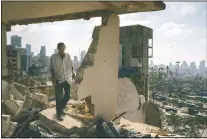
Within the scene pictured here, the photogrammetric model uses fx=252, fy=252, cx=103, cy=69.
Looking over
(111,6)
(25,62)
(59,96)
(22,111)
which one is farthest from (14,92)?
(25,62)

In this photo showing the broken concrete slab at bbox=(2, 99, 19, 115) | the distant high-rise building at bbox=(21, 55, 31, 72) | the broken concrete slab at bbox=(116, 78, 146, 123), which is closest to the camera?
the broken concrete slab at bbox=(2, 99, 19, 115)

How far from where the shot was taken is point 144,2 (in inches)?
→ 165

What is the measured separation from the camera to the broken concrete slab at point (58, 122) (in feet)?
14.4

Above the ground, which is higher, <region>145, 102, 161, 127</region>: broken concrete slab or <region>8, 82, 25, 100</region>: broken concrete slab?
<region>8, 82, 25, 100</region>: broken concrete slab

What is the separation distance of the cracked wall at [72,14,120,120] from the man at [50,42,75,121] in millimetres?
327

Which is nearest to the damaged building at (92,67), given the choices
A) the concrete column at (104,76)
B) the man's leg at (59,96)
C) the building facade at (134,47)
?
the concrete column at (104,76)

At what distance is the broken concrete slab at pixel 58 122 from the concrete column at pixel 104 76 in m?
0.52

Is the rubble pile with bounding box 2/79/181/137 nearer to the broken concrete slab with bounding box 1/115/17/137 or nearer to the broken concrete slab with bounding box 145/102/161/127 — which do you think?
the broken concrete slab with bounding box 1/115/17/137

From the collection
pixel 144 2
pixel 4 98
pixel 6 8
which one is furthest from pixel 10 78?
pixel 144 2

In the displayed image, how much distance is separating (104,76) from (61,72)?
3.14ft

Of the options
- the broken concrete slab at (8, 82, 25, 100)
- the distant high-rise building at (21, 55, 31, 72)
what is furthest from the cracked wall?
the distant high-rise building at (21, 55, 31, 72)

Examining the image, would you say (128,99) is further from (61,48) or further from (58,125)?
(61,48)

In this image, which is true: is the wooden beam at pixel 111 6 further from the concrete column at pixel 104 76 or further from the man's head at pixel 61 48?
the man's head at pixel 61 48

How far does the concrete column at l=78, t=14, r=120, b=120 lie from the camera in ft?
16.3
